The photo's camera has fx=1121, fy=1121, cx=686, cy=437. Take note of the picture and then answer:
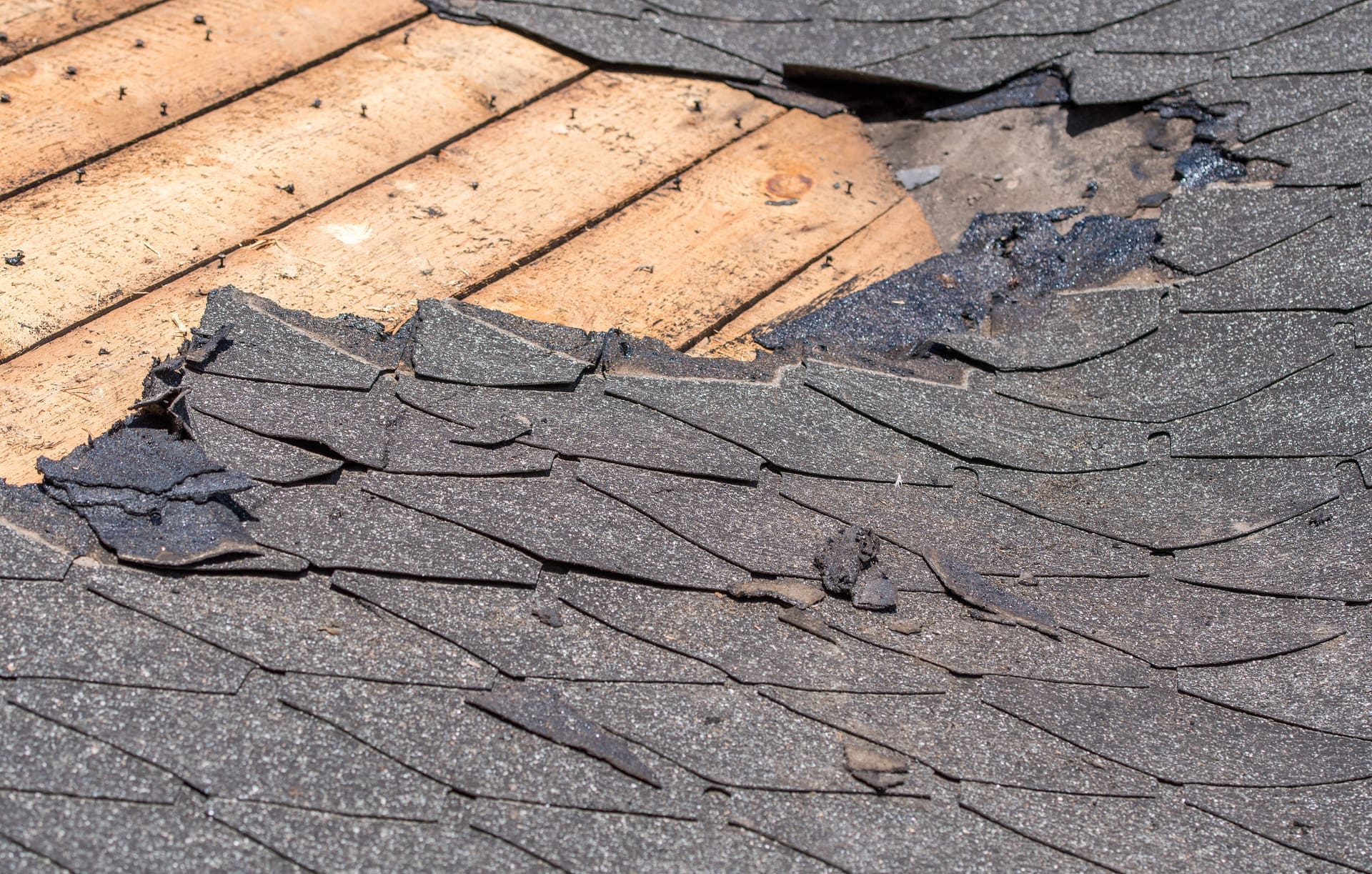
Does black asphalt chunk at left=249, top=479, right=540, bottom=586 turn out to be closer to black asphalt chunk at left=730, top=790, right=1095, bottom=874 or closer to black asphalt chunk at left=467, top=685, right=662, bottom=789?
black asphalt chunk at left=467, top=685, right=662, bottom=789

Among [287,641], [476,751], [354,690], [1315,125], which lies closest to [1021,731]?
[476,751]

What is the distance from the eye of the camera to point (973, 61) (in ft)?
13.9

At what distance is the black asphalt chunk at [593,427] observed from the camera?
2586 millimetres

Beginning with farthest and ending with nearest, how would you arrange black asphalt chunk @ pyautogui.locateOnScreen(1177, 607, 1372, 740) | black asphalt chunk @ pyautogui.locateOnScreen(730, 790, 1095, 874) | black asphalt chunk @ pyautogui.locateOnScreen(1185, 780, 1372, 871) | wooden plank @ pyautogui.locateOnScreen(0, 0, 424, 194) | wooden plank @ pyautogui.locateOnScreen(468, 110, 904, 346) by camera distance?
wooden plank @ pyautogui.locateOnScreen(0, 0, 424, 194), wooden plank @ pyautogui.locateOnScreen(468, 110, 904, 346), black asphalt chunk @ pyautogui.locateOnScreen(1177, 607, 1372, 740), black asphalt chunk @ pyautogui.locateOnScreen(1185, 780, 1372, 871), black asphalt chunk @ pyautogui.locateOnScreen(730, 790, 1095, 874)

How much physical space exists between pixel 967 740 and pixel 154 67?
136 inches

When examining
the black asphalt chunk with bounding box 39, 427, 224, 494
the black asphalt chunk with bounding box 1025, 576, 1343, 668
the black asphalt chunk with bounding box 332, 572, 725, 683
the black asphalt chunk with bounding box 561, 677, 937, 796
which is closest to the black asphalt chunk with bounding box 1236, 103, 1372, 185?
the black asphalt chunk with bounding box 1025, 576, 1343, 668

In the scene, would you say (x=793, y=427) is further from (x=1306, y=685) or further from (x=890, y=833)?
(x=1306, y=685)

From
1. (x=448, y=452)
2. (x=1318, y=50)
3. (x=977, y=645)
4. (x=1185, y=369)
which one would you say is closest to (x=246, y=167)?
(x=448, y=452)

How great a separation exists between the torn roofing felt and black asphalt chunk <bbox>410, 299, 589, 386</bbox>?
13 millimetres

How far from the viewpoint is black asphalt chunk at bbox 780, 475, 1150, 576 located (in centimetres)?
261

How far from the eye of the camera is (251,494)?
2318 millimetres

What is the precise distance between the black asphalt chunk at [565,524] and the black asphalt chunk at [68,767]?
663 mm

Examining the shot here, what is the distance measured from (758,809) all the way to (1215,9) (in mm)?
3564

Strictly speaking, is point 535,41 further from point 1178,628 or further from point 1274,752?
point 1274,752
